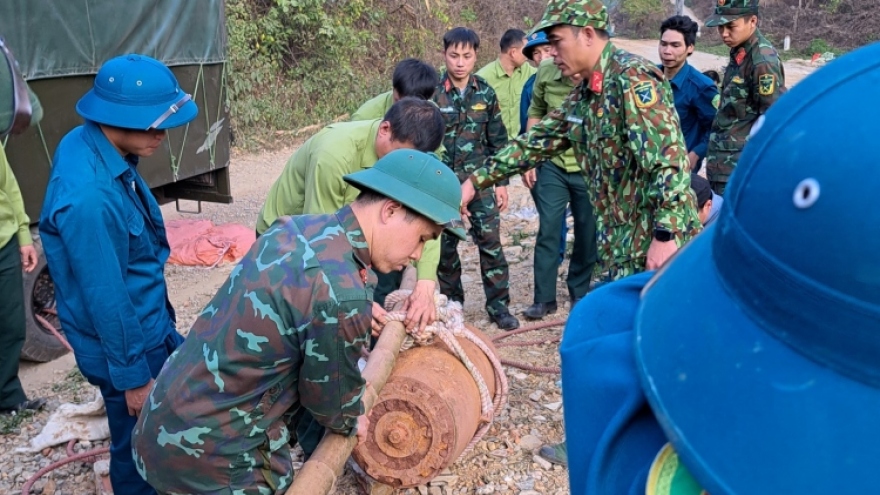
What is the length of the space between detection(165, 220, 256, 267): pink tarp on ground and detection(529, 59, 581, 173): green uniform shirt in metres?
3.09

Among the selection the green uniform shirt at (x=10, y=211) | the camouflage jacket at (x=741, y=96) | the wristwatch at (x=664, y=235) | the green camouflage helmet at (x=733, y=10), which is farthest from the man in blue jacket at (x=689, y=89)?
the green uniform shirt at (x=10, y=211)

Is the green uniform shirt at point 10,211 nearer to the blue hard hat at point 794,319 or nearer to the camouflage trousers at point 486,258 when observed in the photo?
the camouflage trousers at point 486,258

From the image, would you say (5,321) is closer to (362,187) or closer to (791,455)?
(362,187)

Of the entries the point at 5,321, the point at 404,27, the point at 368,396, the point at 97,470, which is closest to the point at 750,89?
the point at 368,396

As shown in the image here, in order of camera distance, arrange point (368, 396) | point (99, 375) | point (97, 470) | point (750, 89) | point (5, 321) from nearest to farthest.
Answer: point (368, 396)
point (99, 375)
point (97, 470)
point (5, 321)
point (750, 89)

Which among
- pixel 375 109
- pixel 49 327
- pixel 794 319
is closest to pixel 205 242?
pixel 49 327

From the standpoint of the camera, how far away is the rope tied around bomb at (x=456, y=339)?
3266 mm

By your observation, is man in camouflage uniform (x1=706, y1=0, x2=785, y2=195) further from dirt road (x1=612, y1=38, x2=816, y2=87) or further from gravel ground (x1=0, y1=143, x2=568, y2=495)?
dirt road (x1=612, y1=38, x2=816, y2=87)

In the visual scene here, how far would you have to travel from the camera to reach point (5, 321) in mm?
4133

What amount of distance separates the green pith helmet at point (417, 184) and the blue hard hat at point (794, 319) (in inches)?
56.0

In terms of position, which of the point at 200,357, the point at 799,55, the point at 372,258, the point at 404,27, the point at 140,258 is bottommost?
the point at 799,55

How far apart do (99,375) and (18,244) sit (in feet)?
5.88

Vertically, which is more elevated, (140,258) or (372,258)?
(372,258)

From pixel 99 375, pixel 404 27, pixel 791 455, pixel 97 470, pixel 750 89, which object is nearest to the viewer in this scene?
pixel 791 455
